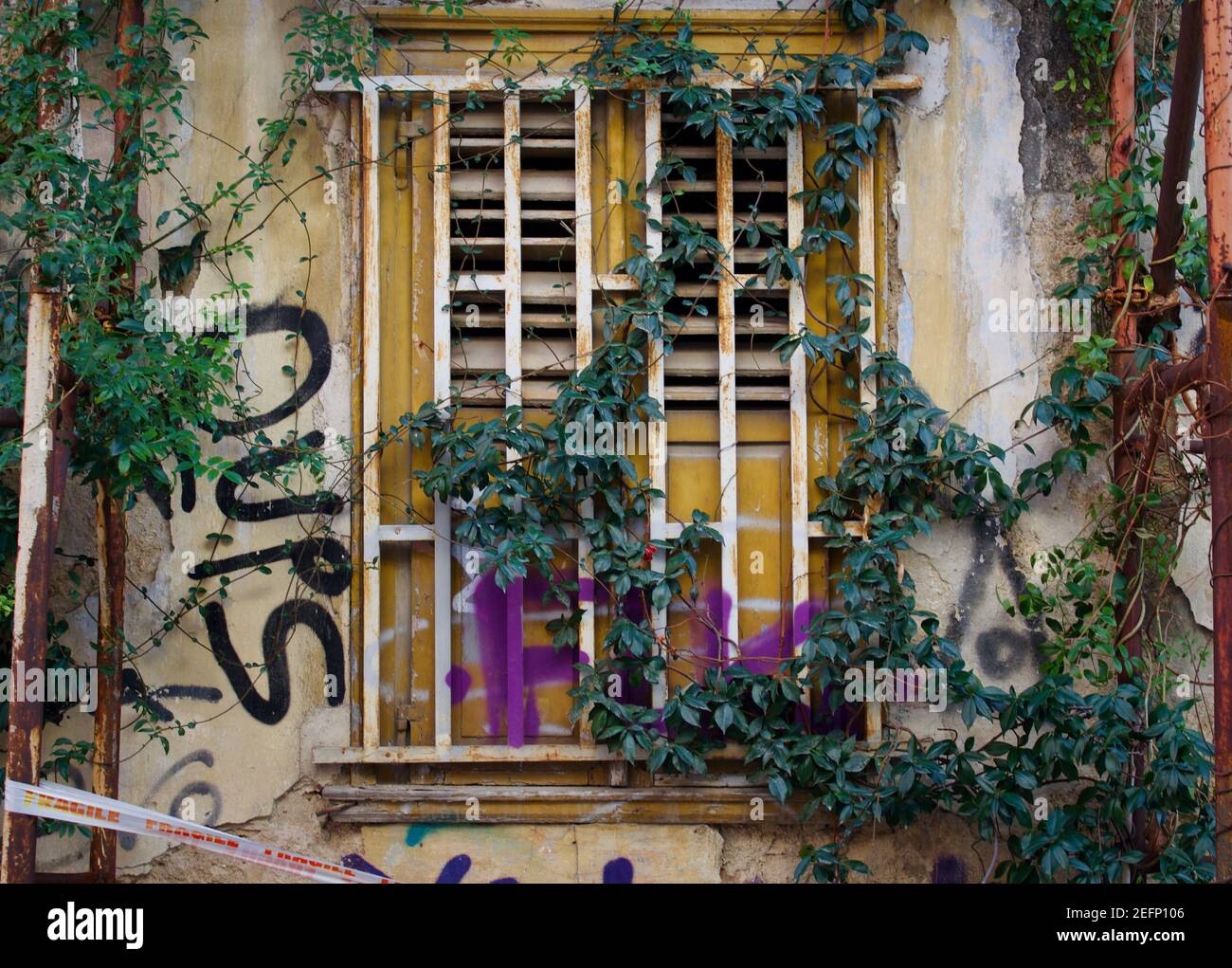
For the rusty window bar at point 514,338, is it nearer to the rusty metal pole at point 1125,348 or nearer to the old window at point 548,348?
the old window at point 548,348

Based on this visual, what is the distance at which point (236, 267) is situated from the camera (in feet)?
16.7

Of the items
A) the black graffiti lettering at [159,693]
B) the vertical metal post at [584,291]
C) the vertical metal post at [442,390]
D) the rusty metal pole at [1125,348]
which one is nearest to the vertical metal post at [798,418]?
the vertical metal post at [584,291]

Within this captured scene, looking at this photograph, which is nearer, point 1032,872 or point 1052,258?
point 1032,872

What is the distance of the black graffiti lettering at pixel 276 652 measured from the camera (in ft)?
16.3

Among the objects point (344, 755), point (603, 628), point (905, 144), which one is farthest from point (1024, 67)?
point (344, 755)

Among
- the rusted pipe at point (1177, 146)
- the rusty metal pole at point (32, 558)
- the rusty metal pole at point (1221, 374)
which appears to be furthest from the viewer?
the rusted pipe at point (1177, 146)

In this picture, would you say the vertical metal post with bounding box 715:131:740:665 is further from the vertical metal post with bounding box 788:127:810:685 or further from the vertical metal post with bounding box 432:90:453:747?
the vertical metal post with bounding box 432:90:453:747

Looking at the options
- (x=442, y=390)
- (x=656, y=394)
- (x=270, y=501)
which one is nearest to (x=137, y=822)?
(x=270, y=501)

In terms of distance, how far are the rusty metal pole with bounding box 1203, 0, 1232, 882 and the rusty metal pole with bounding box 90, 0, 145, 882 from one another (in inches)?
156

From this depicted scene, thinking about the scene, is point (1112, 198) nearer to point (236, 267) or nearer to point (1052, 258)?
point (1052, 258)

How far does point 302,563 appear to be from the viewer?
16.4 ft

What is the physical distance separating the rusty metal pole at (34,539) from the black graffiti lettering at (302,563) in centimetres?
96

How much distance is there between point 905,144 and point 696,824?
2.96 m

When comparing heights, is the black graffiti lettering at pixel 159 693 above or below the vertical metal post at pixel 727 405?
below
